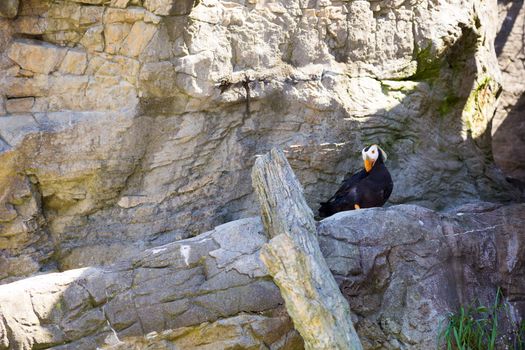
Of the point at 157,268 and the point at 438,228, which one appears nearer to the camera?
the point at 157,268

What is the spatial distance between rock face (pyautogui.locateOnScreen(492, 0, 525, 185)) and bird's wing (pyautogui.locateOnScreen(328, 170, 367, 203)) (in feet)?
10.5

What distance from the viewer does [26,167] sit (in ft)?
19.0

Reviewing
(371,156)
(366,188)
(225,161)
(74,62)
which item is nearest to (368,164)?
(371,156)

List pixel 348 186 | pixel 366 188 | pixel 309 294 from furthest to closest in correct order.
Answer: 1. pixel 348 186
2. pixel 366 188
3. pixel 309 294

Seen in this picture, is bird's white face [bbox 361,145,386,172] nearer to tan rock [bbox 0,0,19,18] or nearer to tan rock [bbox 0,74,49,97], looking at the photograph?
tan rock [bbox 0,74,49,97]

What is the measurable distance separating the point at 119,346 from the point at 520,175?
554 centimetres

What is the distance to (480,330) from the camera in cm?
477

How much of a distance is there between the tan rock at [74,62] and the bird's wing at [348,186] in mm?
2155

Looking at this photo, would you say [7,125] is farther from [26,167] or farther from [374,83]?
[374,83]

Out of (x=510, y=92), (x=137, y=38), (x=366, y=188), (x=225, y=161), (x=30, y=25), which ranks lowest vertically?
(x=366, y=188)

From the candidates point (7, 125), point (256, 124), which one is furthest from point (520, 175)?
point (7, 125)

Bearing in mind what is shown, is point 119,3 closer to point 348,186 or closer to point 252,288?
point 348,186

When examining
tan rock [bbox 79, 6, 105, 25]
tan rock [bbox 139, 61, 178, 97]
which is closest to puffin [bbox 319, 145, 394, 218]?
tan rock [bbox 139, 61, 178, 97]

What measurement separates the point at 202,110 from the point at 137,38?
2.49ft
